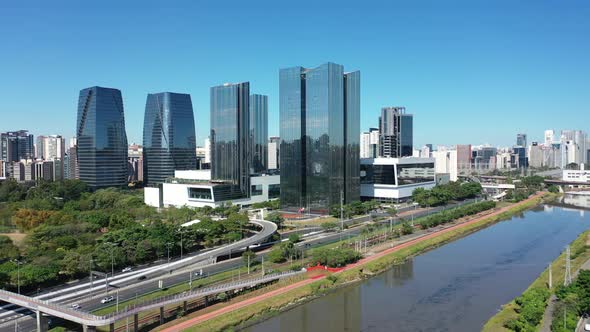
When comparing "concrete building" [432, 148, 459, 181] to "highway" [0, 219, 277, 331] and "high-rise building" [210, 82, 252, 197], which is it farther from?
"highway" [0, 219, 277, 331]

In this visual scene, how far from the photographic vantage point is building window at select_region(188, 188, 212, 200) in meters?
38.5

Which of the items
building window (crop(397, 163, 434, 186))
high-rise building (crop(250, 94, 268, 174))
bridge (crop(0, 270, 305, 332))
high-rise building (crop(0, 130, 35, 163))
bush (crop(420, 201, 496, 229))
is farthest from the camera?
high-rise building (crop(0, 130, 35, 163))

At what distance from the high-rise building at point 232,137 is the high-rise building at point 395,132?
27217mm

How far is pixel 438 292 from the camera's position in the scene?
18047mm

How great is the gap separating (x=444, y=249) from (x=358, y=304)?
1114cm

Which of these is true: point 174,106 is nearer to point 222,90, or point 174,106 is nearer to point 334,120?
point 222,90

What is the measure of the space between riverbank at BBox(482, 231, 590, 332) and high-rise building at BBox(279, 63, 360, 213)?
17018 mm

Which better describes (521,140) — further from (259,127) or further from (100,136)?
(100,136)

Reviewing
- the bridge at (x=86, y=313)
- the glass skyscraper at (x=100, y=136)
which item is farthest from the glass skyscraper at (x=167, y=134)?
the bridge at (x=86, y=313)

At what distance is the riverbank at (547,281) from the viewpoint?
1398 cm

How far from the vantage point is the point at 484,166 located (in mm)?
97562

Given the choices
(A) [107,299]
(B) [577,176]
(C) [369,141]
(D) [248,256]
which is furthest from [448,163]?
(A) [107,299]

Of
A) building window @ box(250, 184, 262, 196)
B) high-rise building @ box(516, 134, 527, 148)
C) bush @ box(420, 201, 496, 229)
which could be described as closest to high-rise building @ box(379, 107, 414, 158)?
bush @ box(420, 201, 496, 229)

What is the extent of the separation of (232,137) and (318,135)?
9.63 meters
